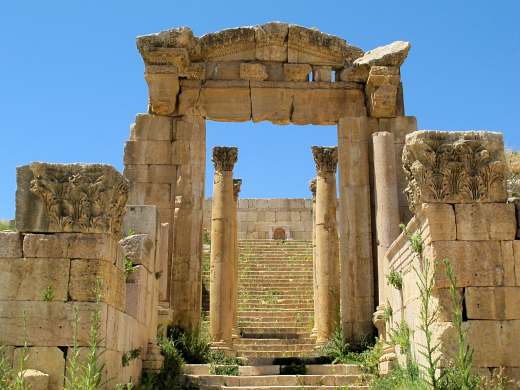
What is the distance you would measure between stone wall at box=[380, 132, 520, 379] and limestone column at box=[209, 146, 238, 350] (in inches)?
308

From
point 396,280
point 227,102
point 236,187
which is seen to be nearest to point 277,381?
point 396,280

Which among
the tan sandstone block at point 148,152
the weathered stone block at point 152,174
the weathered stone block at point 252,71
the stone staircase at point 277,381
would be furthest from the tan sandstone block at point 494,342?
the weathered stone block at point 252,71

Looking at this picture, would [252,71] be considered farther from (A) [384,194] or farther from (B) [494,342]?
A: (B) [494,342]

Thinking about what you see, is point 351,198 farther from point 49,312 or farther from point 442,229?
point 49,312

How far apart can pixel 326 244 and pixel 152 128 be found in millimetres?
5746

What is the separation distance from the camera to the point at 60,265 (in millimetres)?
7656

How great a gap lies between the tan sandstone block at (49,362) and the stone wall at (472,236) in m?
4.09

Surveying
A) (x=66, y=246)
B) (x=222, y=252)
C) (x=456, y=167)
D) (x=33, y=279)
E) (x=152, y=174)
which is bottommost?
(x=33, y=279)

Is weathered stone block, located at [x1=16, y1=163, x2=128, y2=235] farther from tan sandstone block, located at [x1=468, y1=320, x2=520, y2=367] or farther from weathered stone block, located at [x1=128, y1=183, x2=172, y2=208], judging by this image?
weathered stone block, located at [x1=128, y1=183, x2=172, y2=208]

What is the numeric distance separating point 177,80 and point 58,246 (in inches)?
292

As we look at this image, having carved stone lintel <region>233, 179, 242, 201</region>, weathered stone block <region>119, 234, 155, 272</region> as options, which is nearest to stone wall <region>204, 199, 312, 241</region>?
carved stone lintel <region>233, 179, 242, 201</region>

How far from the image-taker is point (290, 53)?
15031 mm

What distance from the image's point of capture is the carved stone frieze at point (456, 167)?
7.99 metres

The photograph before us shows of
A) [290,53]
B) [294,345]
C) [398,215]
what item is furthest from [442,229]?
[294,345]
